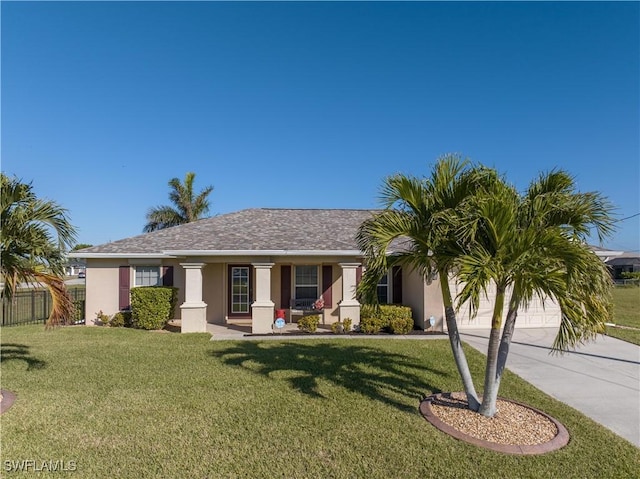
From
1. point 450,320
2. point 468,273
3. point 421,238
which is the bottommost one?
point 450,320

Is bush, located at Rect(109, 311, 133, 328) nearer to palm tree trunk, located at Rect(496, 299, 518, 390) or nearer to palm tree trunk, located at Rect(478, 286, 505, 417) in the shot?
palm tree trunk, located at Rect(478, 286, 505, 417)

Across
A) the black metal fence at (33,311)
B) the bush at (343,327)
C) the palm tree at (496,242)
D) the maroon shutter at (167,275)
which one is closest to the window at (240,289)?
the maroon shutter at (167,275)

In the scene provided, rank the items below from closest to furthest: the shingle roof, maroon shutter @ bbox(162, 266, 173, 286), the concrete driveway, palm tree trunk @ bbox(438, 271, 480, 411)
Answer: palm tree trunk @ bbox(438, 271, 480, 411)
the concrete driveway
the shingle roof
maroon shutter @ bbox(162, 266, 173, 286)

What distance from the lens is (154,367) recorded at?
772 centimetres

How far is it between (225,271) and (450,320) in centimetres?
1021

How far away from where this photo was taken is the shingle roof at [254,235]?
12.9 m

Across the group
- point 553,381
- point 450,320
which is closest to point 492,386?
point 450,320

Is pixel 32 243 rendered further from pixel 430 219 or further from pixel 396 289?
pixel 396 289

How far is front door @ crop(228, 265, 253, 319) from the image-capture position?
14.1 meters

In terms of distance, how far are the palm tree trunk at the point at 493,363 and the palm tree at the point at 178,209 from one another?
29.1 m

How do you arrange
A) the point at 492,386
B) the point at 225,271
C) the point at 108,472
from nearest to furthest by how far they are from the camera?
the point at 108,472, the point at 492,386, the point at 225,271

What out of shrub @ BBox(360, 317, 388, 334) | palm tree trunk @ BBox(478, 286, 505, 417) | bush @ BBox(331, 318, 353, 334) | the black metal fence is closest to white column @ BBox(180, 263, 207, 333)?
bush @ BBox(331, 318, 353, 334)

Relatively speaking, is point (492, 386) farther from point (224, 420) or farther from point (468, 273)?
point (224, 420)

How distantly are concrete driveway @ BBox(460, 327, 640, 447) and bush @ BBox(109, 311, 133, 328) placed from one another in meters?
11.7
